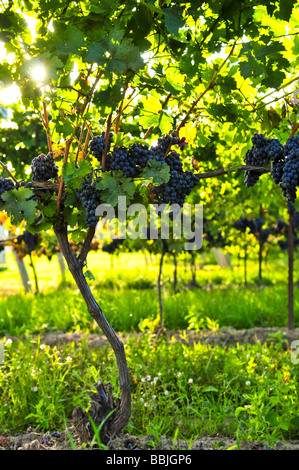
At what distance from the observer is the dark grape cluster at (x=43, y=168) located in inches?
92.8

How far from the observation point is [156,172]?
6.83 ft

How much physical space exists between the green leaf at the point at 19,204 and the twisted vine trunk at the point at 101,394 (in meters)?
0.42

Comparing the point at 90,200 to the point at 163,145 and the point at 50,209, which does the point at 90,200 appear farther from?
the point at 163,145

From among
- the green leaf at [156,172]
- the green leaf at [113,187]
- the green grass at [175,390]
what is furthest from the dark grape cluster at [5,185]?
the green grass at [175,390]

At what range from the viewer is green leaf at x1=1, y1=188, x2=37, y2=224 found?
2.09m

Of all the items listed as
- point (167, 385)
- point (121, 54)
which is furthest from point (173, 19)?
point (167, 385)

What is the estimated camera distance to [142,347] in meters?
4.26

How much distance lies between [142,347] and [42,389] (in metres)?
1.16

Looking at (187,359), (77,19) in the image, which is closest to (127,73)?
(77,19)

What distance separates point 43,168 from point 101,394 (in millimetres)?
1301

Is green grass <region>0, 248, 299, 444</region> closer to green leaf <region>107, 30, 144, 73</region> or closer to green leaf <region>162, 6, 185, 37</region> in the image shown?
green leaf <region>107, 30, 144, 73</region>

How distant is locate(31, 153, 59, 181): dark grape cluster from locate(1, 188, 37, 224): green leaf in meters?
0.27

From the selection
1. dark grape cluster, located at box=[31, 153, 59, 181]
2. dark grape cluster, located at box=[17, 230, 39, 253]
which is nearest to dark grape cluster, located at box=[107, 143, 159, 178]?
dark grape cluster, located at box=[31, 153, 59, 181]
